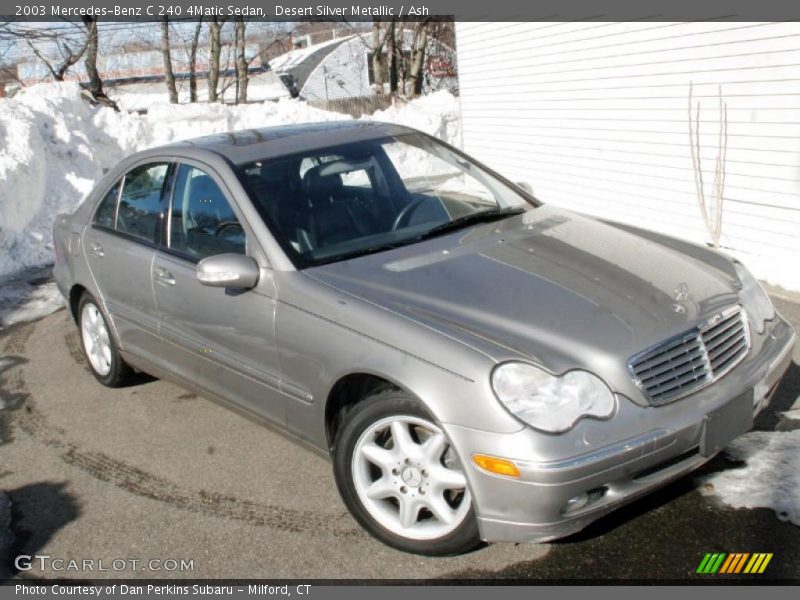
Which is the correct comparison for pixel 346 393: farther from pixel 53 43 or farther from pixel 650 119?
pixel 53 43

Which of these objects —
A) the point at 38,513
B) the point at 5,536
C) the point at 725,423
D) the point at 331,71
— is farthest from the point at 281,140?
the point at 331,71

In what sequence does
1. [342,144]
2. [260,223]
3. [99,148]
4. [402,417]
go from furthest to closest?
[99,148] < [342,144] < [260,223] < [402,417]

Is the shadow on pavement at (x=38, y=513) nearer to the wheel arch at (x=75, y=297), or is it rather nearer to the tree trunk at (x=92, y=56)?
the wheel arch at (x=75, y=297)

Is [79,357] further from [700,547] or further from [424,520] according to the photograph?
[700,547]

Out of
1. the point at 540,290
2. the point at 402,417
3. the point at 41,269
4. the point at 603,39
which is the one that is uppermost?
the point at 603,39

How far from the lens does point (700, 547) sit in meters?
3.26

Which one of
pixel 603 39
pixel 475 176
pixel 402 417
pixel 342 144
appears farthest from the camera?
pixel 603 39

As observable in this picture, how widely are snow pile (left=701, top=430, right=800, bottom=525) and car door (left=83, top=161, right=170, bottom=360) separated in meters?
3.00

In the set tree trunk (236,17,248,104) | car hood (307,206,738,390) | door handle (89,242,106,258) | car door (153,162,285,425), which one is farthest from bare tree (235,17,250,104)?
car hood (307,206,738,390)

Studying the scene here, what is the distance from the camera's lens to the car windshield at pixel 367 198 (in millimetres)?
3975

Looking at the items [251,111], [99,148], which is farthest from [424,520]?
[251,111]

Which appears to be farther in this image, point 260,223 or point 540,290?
point 260,223

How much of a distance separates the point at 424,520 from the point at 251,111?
1490 cm

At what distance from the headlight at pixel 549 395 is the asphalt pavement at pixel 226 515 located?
0.68 metres
